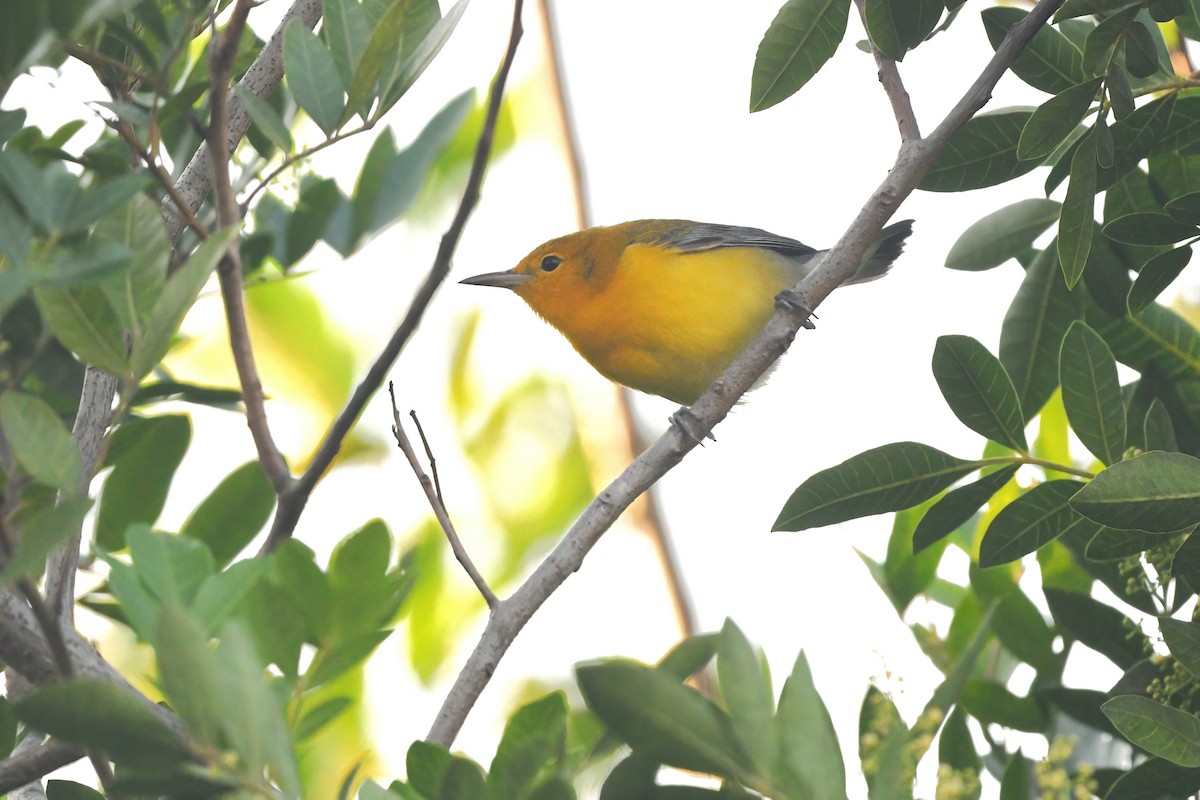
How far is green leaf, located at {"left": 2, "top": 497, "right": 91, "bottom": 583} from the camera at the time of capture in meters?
1.22

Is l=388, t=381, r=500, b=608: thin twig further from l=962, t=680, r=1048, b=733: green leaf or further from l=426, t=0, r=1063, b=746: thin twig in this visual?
l=962, t=680, r=1048, b=733: green leaf

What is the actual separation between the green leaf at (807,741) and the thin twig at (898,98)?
1.40 m

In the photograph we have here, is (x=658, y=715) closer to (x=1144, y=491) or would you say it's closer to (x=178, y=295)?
(x=178, y=295)

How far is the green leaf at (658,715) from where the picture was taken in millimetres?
1235

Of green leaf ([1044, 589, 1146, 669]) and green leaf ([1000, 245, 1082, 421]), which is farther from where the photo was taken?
green leaf ([1000, 245, 1082, 421])

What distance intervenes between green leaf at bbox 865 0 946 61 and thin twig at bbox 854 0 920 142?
235mm

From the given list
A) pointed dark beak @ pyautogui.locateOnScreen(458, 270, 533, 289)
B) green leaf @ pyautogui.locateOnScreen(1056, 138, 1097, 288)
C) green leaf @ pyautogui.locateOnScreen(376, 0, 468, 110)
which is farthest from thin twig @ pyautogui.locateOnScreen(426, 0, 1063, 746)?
pointed dark beak @ pyautogui.locateOnScreen(458, 270, 533, 289)

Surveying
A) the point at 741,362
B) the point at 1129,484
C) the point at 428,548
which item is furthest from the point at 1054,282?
the point at 428,548

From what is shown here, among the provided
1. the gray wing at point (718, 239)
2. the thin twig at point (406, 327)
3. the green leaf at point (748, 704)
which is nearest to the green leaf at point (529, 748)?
the green leaf at point (748, 704)

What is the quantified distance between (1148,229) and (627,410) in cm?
436

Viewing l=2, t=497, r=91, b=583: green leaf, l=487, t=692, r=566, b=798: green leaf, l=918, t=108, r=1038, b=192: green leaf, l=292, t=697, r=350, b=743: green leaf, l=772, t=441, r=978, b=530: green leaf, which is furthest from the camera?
l=918, t=108, r=1038, b=192: green leaf

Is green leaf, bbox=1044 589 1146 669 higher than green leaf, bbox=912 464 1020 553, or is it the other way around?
green leaf, bbox=912 464 1020 553

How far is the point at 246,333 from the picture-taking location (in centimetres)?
182

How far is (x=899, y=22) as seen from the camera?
2170mm
